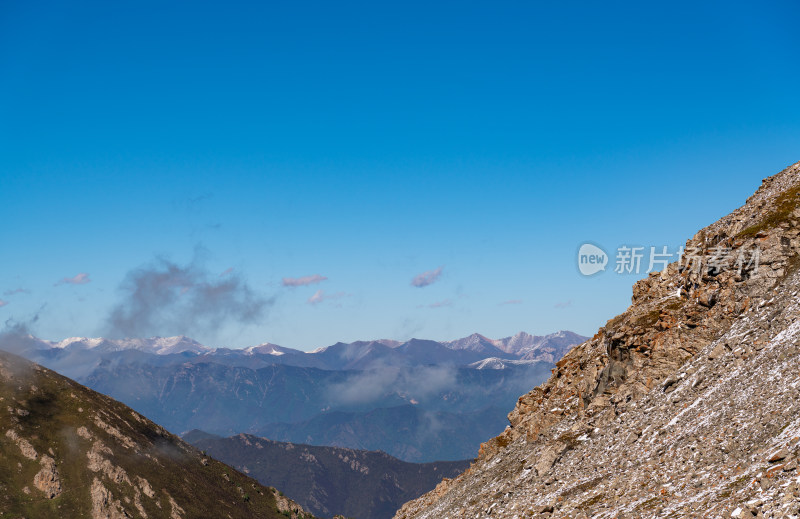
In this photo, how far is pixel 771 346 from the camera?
45438 mm

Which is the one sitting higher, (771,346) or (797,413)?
(771,346)

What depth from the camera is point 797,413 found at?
33438 mm

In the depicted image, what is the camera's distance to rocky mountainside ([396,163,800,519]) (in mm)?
33094

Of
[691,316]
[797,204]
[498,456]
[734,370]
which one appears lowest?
[498,456]

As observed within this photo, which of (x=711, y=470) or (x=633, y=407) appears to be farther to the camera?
(x=633, y=407)

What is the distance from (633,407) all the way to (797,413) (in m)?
23.6

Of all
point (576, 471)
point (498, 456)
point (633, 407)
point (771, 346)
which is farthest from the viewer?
point (498, 456)

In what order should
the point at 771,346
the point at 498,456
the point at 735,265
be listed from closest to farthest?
the point at 771,346 < the point at 735,265 < the point at 498,456

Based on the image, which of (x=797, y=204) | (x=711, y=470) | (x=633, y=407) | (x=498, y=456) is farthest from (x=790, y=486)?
(x=498, y=456)

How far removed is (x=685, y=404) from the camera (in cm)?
4734

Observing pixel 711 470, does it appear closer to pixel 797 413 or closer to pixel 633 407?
pixel 797 413

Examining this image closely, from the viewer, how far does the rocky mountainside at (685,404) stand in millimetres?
33094

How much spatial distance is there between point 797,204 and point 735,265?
1001 centimetres

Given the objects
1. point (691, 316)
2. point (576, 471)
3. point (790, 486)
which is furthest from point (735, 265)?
point (790, 486)
